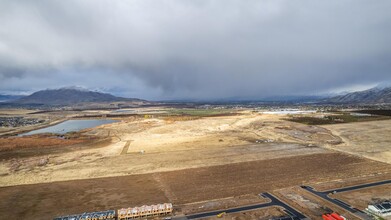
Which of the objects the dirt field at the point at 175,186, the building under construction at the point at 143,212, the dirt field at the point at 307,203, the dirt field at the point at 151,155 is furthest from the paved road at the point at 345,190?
the building under construction at the point at 143,212

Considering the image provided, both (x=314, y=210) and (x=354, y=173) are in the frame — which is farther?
(x=354, y=173)

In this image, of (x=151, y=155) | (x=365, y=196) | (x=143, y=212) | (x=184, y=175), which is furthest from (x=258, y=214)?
(x=151, y=155)

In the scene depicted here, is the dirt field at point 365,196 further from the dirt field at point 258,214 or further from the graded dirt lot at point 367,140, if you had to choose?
Result: the graded dirt lot at point 367,140

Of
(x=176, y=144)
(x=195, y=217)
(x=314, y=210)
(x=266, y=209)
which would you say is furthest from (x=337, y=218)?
(x=176, y=144)

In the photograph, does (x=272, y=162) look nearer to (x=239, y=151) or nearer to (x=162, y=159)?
(x=239, y=151)

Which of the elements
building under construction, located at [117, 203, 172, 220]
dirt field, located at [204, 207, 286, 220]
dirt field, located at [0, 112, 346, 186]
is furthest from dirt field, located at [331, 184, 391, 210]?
building under construction, located at [117, 203, 172, 220]

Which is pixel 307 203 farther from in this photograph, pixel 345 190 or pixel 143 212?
pixel 143 212
